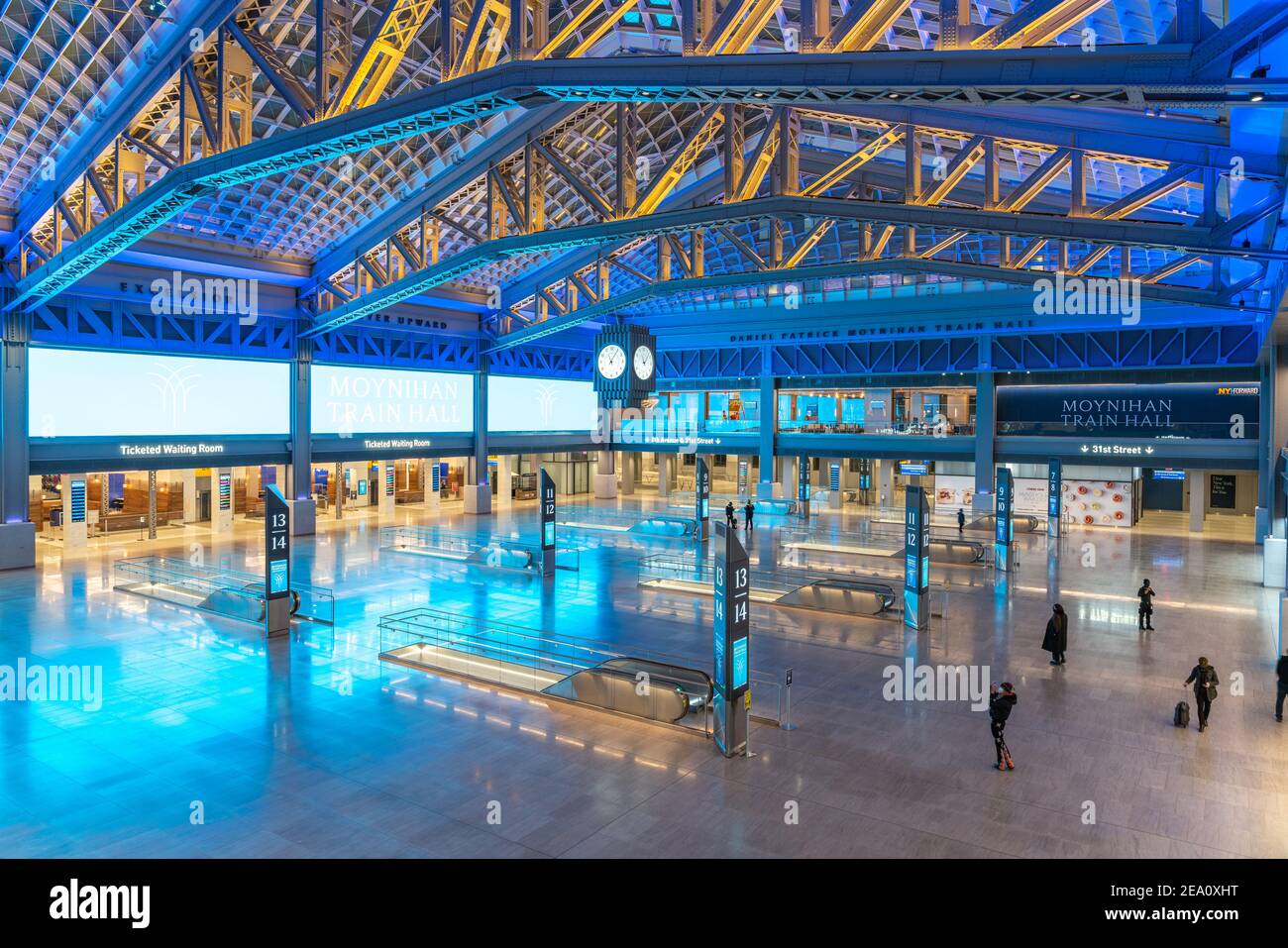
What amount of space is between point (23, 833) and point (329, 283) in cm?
2828

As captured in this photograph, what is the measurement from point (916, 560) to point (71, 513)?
31230 millimetres

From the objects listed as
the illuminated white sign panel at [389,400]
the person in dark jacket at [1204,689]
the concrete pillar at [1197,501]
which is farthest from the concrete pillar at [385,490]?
the concrete pillar at [1197,501]

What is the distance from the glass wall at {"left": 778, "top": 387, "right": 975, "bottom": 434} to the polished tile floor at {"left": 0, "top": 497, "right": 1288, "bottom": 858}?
79.7 feet

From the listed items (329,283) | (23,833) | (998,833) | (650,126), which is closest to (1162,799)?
(998,833)

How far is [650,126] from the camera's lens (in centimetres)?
2880

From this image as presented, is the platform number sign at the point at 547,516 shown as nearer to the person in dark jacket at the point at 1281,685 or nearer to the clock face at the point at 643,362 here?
the clock face at the point at 643,362

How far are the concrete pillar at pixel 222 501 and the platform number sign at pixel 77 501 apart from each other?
18.8ft

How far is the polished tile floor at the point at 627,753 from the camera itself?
959 cm

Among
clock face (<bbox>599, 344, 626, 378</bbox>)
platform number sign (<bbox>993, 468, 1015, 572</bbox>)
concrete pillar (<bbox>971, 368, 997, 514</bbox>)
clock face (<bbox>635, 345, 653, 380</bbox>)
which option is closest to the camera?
platform number sign (<bbox>993, 468, 1015, 572</bbox>)

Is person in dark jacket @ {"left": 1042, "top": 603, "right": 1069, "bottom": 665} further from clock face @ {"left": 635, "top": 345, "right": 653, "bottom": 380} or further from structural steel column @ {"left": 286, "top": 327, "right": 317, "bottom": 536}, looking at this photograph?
structural steel column @ {"left": 286, "top": 327, "right": 317, "bottom": 536}

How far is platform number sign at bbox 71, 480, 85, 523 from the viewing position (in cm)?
3203

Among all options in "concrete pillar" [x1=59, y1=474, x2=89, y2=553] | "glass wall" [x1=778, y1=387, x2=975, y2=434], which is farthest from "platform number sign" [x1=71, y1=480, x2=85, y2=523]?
"glass wall" [x1=778, y1=387, x2=975, y2=434]

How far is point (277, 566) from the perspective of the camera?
19.4 meters

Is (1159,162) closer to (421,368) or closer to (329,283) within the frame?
(329,283)
